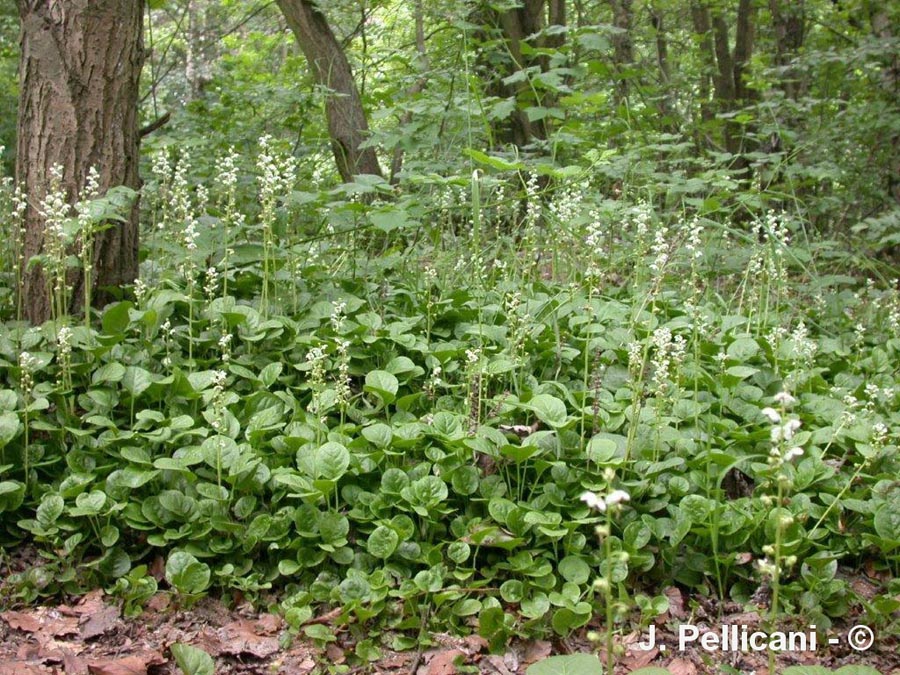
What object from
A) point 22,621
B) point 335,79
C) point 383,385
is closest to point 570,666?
point 383,385

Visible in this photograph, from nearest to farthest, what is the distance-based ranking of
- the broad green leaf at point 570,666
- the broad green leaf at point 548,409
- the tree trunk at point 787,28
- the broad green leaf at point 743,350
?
the broad green leaf at point 570,666 < the broad green leaf at point 548,409 < the broad green leaf at point 743,350 < the tree trunk at point 787,28

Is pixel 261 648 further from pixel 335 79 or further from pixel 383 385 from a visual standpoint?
pixel 335 79

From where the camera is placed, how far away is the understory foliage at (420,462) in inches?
110

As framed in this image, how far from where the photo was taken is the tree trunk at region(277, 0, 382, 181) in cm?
671

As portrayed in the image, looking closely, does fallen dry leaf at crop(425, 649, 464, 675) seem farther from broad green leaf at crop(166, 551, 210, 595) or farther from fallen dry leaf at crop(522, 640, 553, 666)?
broad green leaf at crop(166, 551, 210, 595)

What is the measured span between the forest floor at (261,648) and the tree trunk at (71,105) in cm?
160

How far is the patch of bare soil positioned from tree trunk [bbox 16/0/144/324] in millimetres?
1613

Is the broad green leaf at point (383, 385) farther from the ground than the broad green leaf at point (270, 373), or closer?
closer

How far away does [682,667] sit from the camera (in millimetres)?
2570

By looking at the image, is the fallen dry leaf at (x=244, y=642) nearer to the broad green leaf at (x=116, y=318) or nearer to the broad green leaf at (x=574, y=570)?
the broad green leaf at (x=574, y=570)

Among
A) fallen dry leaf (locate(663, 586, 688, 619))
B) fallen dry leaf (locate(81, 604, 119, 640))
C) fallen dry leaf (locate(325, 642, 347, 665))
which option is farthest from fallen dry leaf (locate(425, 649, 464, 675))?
fallen dry leaf (locate(81, 604, 119, 640))

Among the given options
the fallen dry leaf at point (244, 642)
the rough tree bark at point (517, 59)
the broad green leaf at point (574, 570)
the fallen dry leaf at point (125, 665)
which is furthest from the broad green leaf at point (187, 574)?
the rough tree bark at point (517, 59)

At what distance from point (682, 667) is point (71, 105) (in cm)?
332

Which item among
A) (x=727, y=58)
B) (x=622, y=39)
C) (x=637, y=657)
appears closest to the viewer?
(x=637, y=657)
